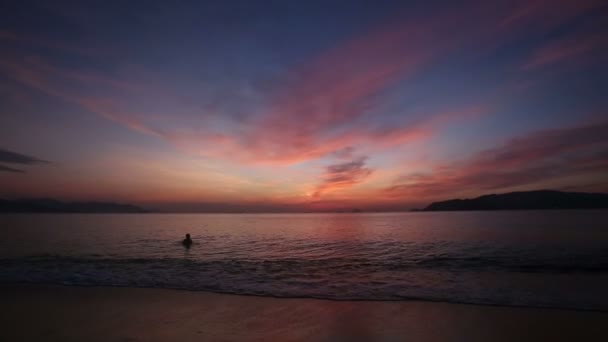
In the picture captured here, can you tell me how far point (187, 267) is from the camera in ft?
54.8

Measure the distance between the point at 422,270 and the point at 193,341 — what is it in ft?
42.4

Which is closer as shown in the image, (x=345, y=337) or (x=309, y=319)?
(x=345, y=337)

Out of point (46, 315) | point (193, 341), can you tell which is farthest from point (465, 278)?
point (46, 315)

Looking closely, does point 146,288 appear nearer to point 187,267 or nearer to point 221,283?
point 221,283

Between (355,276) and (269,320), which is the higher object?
(269,320)

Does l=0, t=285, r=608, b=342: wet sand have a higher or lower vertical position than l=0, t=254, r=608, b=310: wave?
higher

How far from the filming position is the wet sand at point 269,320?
22.7 ft

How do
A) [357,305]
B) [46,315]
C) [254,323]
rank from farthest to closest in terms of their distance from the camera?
[357,305] < [46,315] < [254,323]

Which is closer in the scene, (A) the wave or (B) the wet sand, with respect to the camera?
(B) the wet sand

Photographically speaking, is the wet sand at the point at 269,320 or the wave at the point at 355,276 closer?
the wet sand at the point at 269,320

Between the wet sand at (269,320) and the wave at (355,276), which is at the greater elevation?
the wet sand at (269,320)

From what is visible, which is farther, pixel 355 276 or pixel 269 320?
pixel 355 276

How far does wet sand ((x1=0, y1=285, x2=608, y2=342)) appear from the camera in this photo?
6.93 metres

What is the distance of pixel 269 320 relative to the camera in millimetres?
8023
